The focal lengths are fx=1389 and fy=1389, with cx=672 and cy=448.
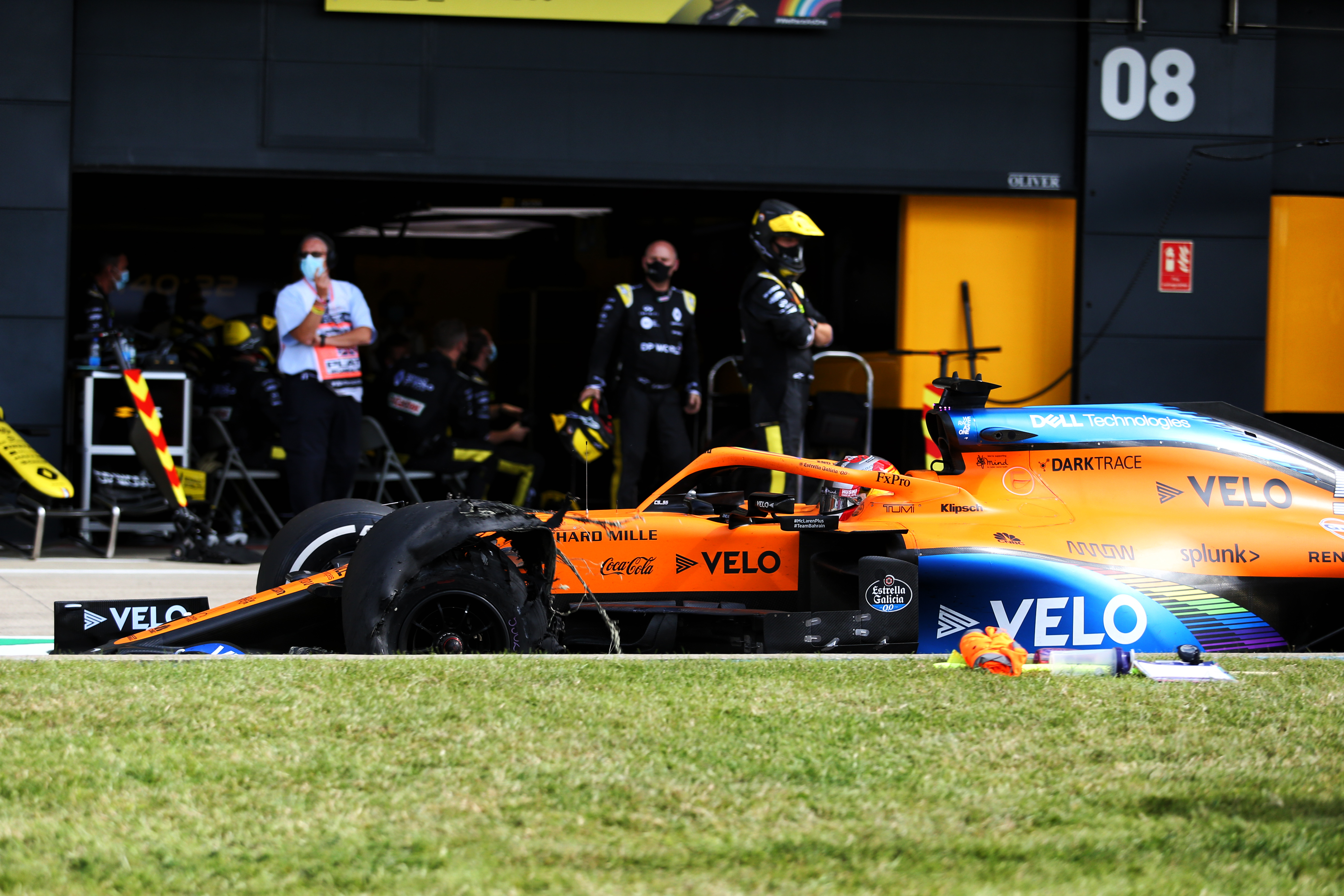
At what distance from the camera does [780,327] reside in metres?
7.96

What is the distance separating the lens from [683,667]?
423 cm

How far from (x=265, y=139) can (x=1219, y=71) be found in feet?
20.8

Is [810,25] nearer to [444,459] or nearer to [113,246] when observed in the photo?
[444,459]

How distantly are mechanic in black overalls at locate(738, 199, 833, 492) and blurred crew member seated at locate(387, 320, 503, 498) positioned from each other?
7.13 feet

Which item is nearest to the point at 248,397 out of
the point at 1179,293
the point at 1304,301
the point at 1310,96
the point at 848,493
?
the point at 848,493

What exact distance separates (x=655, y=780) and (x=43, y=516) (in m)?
5.55

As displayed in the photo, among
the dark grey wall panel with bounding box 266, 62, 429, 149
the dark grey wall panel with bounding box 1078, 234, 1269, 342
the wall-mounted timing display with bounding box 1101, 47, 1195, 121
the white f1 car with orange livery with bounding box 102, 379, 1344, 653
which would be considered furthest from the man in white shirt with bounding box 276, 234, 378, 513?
the wall-mounted timing display with bounding box 1101, 47, 1195, 121

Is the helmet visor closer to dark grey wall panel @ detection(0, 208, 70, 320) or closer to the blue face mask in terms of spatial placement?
the blue face mask

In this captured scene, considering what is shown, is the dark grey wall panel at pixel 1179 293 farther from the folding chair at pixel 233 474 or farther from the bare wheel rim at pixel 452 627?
the bare wheel rim at pixel 452 627

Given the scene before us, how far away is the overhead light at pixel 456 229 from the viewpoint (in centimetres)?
1373

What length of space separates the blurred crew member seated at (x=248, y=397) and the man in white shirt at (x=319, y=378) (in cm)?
78

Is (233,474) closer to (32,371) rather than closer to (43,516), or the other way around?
(32,371)

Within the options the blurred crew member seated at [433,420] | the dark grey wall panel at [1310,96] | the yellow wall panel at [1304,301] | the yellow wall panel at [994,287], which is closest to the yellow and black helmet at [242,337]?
the blurred crew member seated at [433,420]

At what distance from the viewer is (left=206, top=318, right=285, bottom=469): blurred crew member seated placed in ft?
29.4
